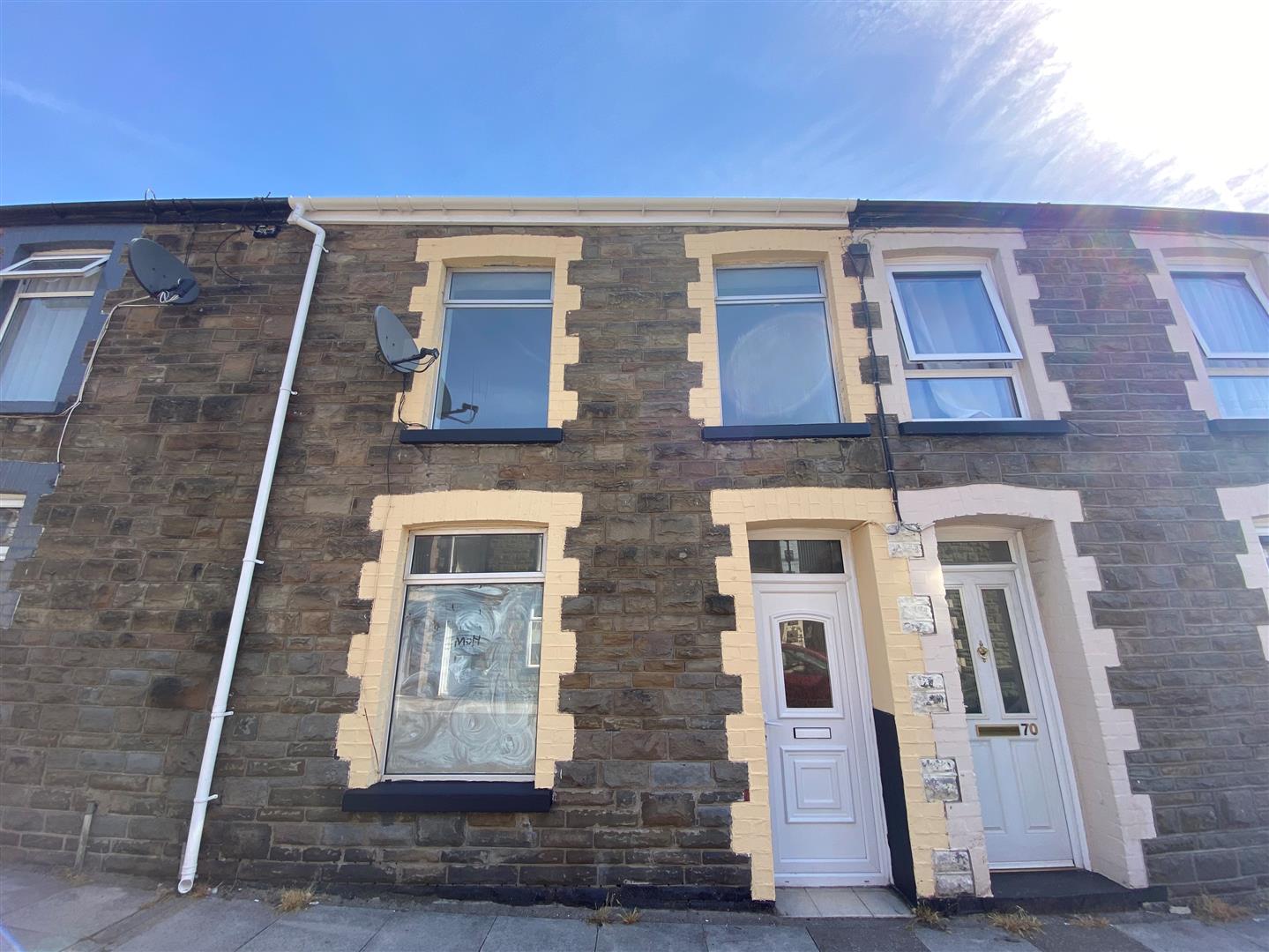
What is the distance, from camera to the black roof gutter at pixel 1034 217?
17.1 feet

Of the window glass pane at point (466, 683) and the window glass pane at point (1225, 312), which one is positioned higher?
the window glass pane at point (1225, 312)

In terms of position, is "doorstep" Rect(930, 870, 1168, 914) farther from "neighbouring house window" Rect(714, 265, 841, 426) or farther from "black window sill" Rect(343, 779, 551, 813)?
"neighbouring house window" Rect(714, 265, 841, 426)

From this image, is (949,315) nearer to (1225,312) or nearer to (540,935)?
(1225,312)

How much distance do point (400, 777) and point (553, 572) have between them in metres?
1.95

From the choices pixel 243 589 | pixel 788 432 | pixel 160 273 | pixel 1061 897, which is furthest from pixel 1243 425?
pixel 160 273

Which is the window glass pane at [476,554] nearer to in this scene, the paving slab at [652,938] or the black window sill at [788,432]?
the black window sill at [788,432]

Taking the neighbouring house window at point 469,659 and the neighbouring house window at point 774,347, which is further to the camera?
the neighbouring house window at point 774,347

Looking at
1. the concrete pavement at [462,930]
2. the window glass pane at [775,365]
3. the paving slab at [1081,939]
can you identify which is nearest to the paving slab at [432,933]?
the concrete pavement at [462,930]

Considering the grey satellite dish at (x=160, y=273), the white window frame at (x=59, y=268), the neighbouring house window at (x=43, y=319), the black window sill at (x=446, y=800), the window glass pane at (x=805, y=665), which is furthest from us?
the white window frame at (x=59, y=268)

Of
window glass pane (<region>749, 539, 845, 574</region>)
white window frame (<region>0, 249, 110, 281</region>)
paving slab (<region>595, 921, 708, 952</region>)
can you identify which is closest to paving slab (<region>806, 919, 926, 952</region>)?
paving slab (<region>595, 921, 708, 952</region>)

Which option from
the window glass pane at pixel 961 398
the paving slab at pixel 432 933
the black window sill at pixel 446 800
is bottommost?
the paving slab at pixel 432 933

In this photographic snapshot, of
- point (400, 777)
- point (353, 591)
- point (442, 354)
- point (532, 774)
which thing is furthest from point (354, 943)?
point (442, 354)

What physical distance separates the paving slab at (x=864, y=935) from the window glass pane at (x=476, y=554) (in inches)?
123

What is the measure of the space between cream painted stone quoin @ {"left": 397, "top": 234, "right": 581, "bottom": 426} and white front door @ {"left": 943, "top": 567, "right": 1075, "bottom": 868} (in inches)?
158
